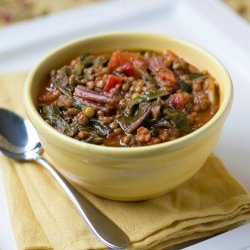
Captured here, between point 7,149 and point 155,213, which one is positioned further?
point 7,149

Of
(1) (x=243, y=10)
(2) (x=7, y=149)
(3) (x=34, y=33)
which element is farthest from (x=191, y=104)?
(1) (x=243, y=10)

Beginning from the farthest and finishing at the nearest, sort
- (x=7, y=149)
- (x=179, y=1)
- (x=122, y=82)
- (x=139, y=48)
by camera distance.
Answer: (x=179, y=1) < (x=139, y=48) < (x=7, y=149) < (x=122, y=82)

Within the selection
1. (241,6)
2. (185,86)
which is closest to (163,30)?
(241,6)

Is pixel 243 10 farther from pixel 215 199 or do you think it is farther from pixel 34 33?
pixel 215 199

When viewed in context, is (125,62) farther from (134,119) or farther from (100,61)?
(134,119)

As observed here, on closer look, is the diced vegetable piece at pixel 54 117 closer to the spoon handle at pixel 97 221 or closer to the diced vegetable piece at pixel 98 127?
the diced vegetable piece at pixel 98 127

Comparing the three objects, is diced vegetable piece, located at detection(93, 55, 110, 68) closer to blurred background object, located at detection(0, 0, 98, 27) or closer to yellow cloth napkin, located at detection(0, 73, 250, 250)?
yellow cloth napkin, located at detection(0, 73, 250, 250)
